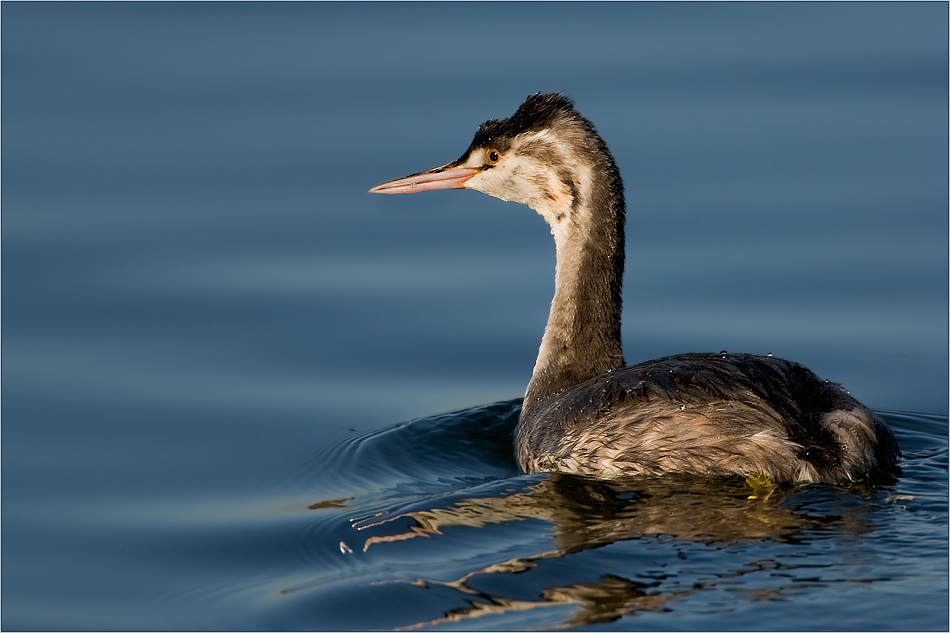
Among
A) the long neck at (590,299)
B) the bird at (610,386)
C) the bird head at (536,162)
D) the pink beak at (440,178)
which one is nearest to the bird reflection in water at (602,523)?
the bird at (610,386)

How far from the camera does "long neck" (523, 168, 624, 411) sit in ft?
29.2

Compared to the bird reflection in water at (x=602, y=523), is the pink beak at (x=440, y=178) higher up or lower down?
higher up

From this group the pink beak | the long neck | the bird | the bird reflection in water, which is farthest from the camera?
the pink beak

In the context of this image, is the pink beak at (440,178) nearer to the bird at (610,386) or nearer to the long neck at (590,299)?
the bird at (610,386)

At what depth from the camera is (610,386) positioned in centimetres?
788

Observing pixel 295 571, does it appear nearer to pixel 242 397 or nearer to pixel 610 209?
pixel 242 397

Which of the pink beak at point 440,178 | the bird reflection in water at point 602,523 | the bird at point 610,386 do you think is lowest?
the bird reflection in water at point 602,523

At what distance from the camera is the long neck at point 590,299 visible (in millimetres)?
8891

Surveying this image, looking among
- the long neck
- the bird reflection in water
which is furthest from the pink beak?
the bird reflection in water

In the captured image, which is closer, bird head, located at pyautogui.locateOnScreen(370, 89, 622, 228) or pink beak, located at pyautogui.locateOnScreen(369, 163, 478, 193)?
bird head, located at pyautogui.locateOnScreen(370, 89, 622, 228)

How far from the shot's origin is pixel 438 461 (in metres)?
8.57

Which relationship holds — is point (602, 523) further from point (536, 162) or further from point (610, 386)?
point (536, 162)

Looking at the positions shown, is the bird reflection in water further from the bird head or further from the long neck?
the bird head

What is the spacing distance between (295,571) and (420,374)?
9.76ft
